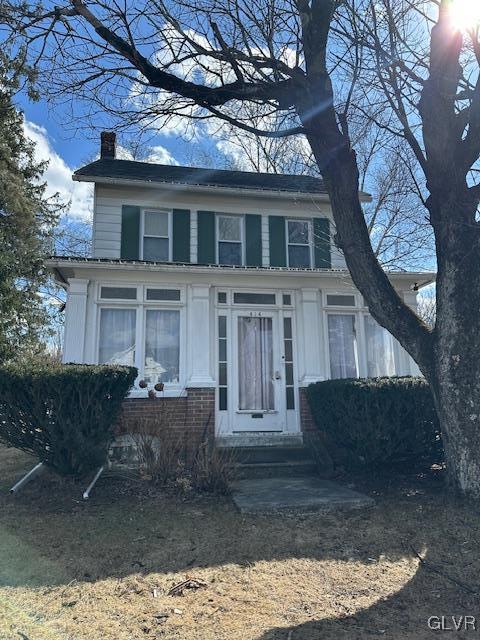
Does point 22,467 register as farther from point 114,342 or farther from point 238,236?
point 238,236

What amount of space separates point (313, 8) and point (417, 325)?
Result: 4.19 metres

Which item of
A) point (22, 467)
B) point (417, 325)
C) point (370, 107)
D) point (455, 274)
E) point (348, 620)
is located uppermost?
point (370, 107)

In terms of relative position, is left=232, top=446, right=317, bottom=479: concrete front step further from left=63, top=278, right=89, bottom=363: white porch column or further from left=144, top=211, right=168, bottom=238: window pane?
left=144, top=211, right=168, bottom=238: window pane

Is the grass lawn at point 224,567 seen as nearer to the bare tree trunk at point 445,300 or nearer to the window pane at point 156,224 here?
the bare tree trunk at point 445,300

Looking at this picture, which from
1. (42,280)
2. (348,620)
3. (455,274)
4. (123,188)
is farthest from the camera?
(42,280)

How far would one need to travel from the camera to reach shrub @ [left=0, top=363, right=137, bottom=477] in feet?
18.5

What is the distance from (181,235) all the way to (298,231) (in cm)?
284

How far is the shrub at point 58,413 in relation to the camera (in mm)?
5645

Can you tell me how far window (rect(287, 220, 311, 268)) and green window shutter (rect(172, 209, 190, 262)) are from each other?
2.42 meters

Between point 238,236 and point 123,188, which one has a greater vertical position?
point 123,188

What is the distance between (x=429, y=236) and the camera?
14.8 metres

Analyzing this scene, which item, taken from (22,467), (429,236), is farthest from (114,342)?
(429,236)

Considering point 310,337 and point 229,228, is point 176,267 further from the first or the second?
point 229,228

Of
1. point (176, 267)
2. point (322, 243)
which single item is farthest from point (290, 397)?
point (322, 243)
